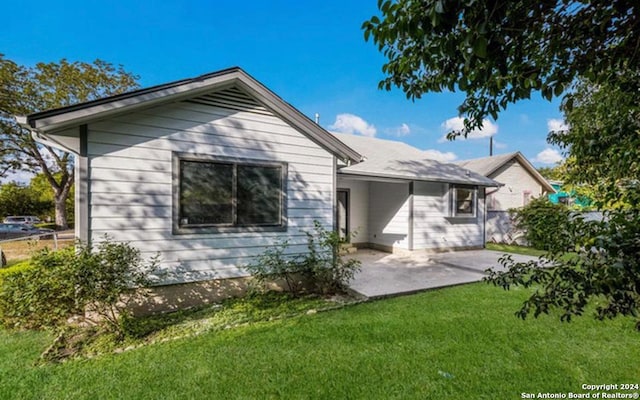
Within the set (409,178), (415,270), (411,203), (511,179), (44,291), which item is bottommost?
(415,270)

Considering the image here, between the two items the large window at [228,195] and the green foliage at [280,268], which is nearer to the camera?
the large window at [228,195]

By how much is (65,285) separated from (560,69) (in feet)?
16.8

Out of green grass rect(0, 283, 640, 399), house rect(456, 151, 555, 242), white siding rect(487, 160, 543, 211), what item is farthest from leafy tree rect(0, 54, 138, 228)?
white siding rect(487, 160, 543, 211)

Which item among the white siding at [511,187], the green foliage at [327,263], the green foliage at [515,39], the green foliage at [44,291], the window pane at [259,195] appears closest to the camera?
the green foliage at [515,39]

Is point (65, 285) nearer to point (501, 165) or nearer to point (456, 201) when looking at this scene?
point (456, 201)

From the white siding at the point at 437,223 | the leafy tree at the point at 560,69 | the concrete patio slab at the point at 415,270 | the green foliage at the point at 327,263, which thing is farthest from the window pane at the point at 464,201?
the leafy tree at the point at 560,69

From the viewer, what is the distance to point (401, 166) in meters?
9.79

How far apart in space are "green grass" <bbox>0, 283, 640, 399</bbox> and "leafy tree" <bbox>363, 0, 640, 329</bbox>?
1545mm

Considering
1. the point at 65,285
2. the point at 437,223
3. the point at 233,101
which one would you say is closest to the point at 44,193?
the point at 233,101

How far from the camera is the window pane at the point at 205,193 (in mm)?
4785

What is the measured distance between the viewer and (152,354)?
10.9 ft

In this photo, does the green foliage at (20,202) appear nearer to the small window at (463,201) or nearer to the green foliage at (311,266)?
the green foliage at (311,266)

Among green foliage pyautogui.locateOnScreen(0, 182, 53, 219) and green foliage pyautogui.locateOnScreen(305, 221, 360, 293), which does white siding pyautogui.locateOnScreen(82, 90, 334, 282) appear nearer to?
green foliage pyautogui.locateOnScreen(305, 221, 360, 293)

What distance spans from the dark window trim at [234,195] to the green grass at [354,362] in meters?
1.73
